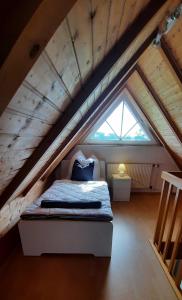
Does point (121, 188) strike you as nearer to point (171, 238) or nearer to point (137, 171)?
point (137, 171)

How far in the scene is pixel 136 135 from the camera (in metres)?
4.16

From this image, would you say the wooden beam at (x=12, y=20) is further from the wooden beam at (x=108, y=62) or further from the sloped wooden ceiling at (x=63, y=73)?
the wooden beam at (x=108, y=62)

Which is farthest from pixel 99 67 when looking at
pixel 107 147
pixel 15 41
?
pixel 107 147

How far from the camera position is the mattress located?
1.98m

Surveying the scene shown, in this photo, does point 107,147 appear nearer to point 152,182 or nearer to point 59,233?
point 152,182

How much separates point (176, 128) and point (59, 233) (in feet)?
7.26

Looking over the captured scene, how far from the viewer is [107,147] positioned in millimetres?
4004

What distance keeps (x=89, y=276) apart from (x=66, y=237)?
427 mm

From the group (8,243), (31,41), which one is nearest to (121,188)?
(8,243)

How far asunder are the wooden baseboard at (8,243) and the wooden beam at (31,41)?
1959mm

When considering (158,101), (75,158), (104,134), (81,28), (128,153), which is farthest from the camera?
(104,134)

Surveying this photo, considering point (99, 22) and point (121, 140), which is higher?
point (99, 22)

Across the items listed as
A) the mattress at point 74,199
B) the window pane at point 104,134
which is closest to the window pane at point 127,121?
the window pane at point 104,134

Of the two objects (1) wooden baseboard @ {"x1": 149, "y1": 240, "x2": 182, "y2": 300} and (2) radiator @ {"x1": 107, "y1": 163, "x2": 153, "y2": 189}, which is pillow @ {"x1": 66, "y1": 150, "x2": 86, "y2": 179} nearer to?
(2) radiator @ {"x1": 107, "y1": 163, "x2": 153, "y2": 189}
